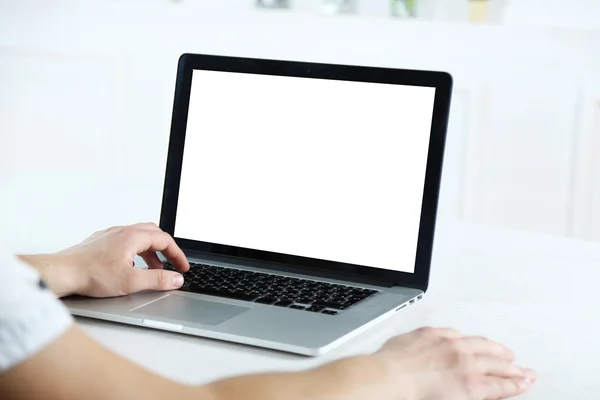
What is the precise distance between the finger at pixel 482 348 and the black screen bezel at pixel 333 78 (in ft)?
0.89

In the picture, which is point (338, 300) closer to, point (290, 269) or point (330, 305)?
point (330, 305)

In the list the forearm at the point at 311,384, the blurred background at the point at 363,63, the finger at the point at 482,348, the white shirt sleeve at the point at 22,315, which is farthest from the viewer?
the blurred background at the point at 363,63

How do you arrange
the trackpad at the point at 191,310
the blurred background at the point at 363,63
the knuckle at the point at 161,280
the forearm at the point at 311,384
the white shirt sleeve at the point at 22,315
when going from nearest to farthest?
the white shirt sleeve at the point at 22,315 < the forearm at the point at 311,384 < the trackpad at the point at 191,310 < the knuckle at the point at 161,280 < the blurred background at the point at 363,63

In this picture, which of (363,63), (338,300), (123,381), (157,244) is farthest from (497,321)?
(363,63)

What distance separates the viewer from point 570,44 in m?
2.69

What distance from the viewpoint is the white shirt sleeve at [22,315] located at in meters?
0.53

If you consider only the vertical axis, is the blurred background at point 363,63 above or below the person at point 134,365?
above

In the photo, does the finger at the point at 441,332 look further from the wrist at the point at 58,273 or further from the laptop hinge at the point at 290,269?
the wrist at the point at 58,273

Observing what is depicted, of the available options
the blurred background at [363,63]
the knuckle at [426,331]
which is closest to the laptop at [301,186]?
the knuckle at [426,331]

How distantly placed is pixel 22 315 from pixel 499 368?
0.41m

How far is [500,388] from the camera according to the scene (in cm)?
76

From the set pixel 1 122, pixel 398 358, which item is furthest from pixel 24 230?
pixel 1 122

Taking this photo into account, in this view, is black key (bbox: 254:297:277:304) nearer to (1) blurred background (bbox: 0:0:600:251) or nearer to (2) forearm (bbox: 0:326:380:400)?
(2) forearm (bbox: 0:326:380:400)

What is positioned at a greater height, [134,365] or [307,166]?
[307,166]
